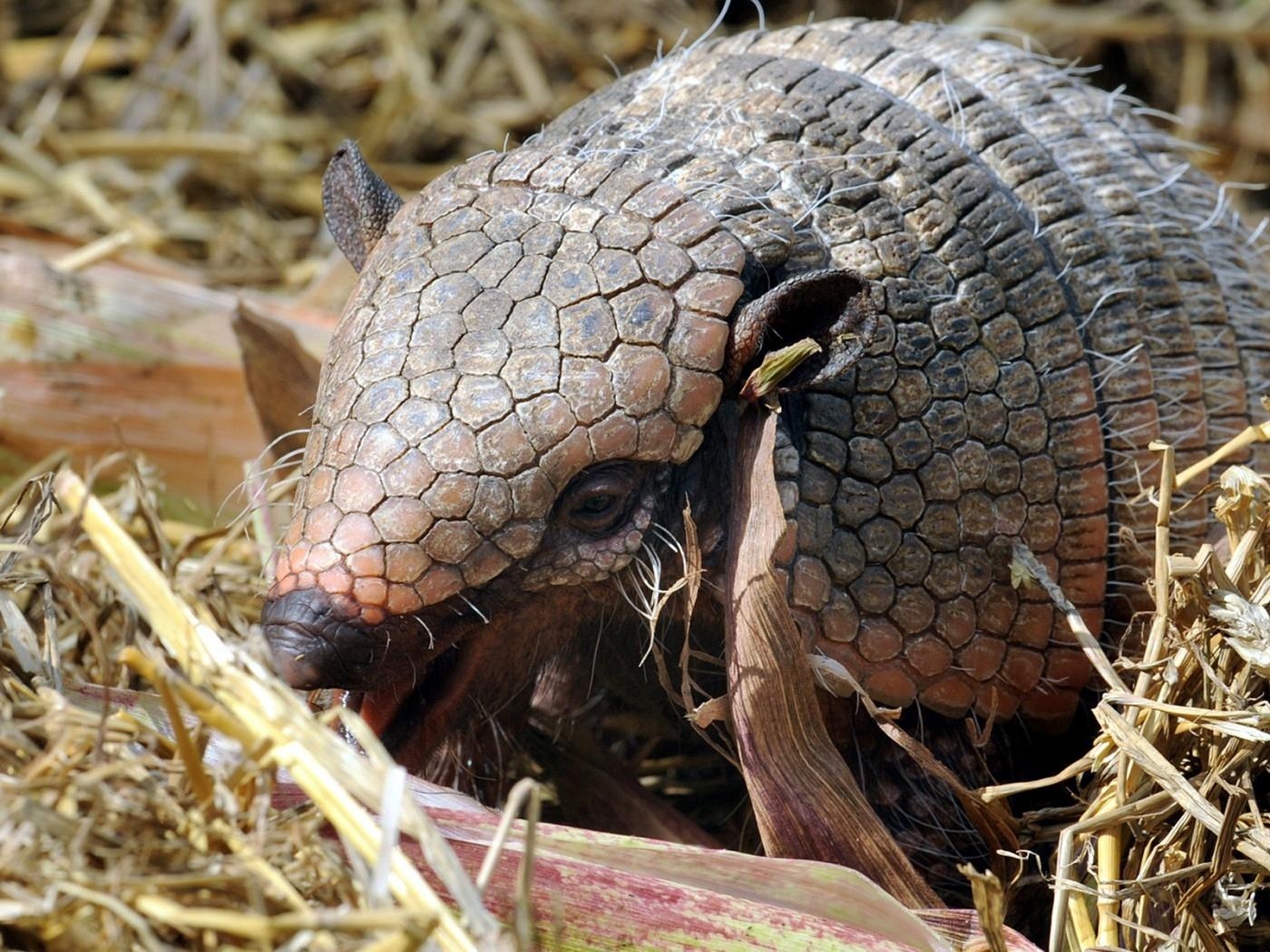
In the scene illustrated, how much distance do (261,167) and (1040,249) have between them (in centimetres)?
413

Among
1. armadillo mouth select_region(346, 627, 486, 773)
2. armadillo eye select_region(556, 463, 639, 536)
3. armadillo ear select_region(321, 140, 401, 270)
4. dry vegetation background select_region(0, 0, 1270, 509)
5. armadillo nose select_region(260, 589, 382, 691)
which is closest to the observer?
armadillo nose select_region(260, 589, 382, 691)

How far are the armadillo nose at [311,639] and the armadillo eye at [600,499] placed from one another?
0.40m

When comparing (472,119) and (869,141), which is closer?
(869,141)

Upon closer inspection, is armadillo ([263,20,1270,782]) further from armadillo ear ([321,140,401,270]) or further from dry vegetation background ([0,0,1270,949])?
dry vegetation background ([0,0,1270,949])

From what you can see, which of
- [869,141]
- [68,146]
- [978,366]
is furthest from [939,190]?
[68,146]

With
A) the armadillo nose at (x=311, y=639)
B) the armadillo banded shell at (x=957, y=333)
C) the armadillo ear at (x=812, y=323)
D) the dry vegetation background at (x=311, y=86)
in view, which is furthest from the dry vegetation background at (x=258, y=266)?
the armadillo ear at (x=812, y=323)

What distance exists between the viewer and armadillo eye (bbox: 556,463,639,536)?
103 inches

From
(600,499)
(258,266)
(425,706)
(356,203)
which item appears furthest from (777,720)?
(258,266)

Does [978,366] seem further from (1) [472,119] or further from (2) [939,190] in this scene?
(1) [472,119]

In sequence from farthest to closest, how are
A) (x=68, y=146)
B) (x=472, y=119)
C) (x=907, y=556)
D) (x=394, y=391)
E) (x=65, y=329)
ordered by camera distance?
(x=472, y=119), (x=68, y=146), (x=65, y=329), (x=907, y=556), (x=394, y=391)

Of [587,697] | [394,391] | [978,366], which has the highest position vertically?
[394,391]

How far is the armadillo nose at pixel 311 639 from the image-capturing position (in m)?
2.46

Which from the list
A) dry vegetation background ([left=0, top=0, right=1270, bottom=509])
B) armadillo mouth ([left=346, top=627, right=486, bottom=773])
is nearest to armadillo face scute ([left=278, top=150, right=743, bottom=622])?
armadillo mouth ([left=346, top=627, right=486, bottom=773])

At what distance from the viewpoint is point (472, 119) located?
6648mm
